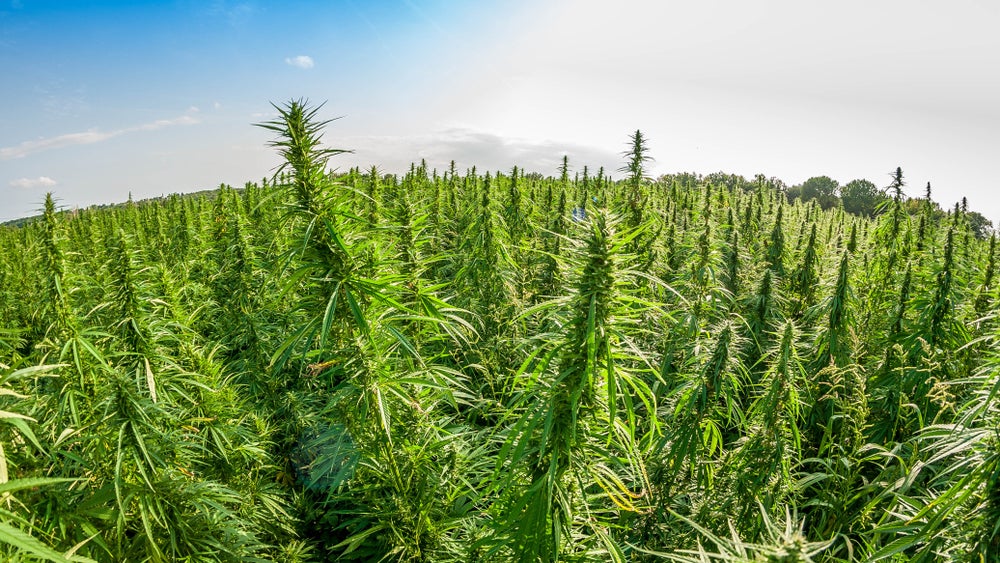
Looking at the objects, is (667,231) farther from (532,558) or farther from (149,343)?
(149,343)

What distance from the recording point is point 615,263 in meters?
2.05

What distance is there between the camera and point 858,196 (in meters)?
41.6

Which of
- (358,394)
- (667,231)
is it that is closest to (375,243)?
(358,394)

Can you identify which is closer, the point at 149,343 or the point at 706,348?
the point at 149,343

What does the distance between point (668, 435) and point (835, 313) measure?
12.0ft

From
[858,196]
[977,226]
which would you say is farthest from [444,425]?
[858,196]

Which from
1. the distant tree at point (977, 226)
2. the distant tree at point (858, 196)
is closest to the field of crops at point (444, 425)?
the distant tree at point (977, 226)

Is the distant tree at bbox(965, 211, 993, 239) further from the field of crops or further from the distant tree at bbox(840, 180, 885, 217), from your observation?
the distant tree at bbox(840, 180, 885, 217)

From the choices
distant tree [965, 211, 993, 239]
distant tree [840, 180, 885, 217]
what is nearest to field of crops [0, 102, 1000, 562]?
distant tree [965, 211, 993, 239]

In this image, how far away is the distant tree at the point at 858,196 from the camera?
3878 centimetres

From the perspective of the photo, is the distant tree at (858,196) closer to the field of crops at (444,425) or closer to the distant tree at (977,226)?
the distant tree at (977,226)

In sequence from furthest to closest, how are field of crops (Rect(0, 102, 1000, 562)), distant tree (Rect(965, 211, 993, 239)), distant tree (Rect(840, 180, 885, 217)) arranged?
1. distant tree (Rect(840, 180, 885, 217))
2. distant tree (Rect(965, 211, 993, 239))
3. field of crops (Rect(0, 102, 1000, 562))

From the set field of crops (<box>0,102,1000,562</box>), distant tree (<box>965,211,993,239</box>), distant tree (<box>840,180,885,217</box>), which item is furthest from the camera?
distant tree (<box>840,180,885,217</box>)

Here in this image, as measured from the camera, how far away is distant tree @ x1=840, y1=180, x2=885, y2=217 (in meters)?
38.8
